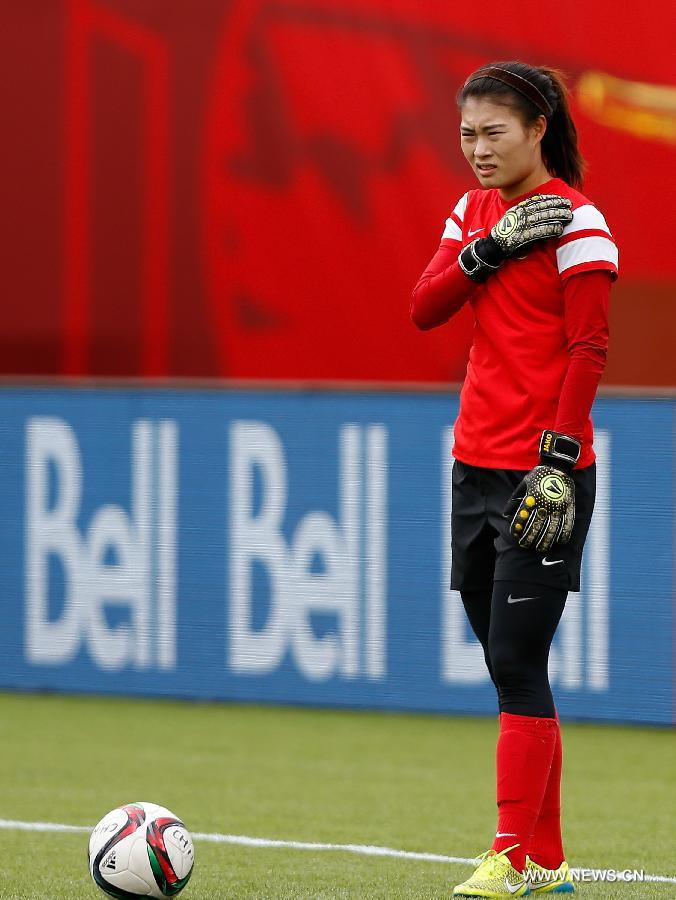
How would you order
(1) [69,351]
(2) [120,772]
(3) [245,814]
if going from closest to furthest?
(3) [245,814] → (2) [120,772] → (1) [69,351]

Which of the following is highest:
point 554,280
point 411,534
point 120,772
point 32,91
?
point 32,91

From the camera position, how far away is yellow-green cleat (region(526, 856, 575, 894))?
14.1 ft

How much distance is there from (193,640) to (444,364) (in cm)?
239

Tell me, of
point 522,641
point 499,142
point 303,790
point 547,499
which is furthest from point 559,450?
point 303,790

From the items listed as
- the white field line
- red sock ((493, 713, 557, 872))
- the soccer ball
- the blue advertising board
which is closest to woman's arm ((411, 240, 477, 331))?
red sock ((493, 713, 557, 872))

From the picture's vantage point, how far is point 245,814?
5977 millimetres

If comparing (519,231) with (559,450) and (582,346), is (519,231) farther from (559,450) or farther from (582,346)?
(559,450)

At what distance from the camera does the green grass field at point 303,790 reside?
4.81 m

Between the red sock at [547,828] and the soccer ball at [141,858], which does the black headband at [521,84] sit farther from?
the soccer ball at [141,858]

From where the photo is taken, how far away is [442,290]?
430 centimetres

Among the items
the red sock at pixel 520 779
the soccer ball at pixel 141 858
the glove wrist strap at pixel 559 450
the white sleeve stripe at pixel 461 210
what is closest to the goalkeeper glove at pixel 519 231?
the white sleeve stripe at pixel 461 210

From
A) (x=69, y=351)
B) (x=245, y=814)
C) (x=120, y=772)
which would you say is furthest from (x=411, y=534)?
(x=69, y=351)

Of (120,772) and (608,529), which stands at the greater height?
(608,529)

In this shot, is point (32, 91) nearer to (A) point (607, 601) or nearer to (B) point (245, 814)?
(A) point (607, 601)
